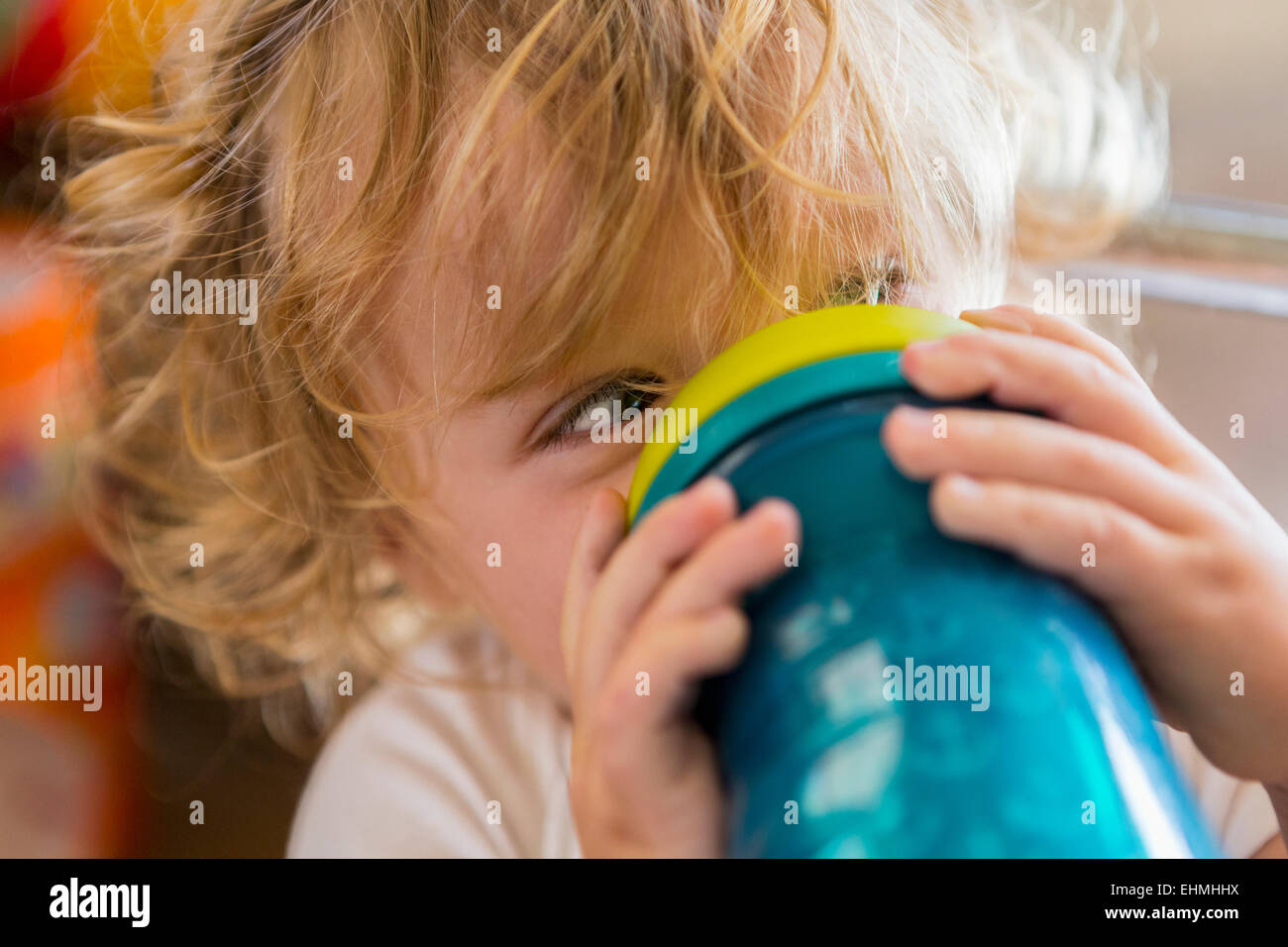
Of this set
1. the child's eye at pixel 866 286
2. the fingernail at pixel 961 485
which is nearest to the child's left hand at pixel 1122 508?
the fingernail at pixel 961 485

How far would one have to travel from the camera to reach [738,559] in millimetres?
350

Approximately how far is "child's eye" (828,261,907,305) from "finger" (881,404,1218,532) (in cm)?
19

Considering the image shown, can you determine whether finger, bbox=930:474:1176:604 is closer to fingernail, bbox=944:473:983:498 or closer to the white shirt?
fingernail, bbox=944:473:983:498

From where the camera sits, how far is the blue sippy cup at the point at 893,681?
31 cm

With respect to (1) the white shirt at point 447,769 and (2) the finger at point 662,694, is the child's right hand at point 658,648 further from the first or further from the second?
(1) the white shirt at point 447,769

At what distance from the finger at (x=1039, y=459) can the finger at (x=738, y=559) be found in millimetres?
44

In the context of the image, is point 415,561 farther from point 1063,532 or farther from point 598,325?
point 1063,532

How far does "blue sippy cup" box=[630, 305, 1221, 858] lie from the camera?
0.31 meters

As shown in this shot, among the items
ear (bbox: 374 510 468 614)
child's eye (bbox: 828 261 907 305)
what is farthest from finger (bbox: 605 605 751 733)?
ear (bbox: 374 510 468 614)

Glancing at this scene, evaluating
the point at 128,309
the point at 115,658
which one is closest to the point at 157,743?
the point at 115,658

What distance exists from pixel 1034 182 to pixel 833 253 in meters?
0.49

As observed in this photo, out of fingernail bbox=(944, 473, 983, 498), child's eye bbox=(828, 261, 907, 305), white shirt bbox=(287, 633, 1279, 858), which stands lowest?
white shirt bbox=(287, 633, 1279, 858)

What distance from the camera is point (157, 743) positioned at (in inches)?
45.5

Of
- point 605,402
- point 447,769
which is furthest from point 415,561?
point 605,402
